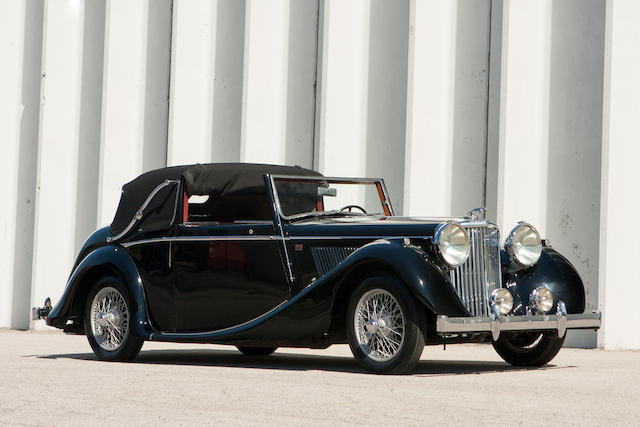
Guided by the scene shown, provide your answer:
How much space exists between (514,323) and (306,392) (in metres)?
1.96

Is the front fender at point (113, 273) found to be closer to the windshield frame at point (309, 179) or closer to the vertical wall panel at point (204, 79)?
the windshield frame at point (309, 179)

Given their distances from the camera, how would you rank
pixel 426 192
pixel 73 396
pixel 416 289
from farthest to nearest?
pixel 426 192 < pixel 416 289 < pixel 73 396

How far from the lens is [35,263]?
16391 mm

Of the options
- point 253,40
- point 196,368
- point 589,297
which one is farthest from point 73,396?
point 253,40

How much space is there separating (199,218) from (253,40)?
595cm

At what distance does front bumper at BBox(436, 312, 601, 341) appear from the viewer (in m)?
7.39

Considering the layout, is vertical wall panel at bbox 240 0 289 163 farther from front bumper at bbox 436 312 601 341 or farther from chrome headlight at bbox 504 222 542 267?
front bumper at bbox 436 312 601 341

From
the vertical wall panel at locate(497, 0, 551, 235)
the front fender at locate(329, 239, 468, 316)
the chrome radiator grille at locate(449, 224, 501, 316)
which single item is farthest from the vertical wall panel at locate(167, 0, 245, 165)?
the front fender at locate(329, 239, 468, 316)

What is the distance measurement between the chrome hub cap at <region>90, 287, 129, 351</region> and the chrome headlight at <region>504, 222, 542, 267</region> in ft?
10.9

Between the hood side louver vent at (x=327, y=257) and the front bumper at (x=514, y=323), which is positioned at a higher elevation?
the hood side louver vent at (x=327, y=257)

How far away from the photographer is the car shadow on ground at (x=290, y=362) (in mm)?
8344

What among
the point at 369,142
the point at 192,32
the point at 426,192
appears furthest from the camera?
the point at 192,32

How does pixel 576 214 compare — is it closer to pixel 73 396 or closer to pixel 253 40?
pixel 253 40

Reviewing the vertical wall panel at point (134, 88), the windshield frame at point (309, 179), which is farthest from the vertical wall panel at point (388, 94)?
the windshield frame at point (309, 179)
